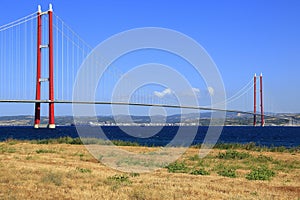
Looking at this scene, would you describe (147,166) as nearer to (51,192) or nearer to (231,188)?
(231,188)

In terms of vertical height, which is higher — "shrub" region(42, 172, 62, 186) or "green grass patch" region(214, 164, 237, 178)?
"shrub" region(42, 172, 62, 186)

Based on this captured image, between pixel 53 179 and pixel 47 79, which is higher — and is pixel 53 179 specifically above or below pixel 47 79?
below

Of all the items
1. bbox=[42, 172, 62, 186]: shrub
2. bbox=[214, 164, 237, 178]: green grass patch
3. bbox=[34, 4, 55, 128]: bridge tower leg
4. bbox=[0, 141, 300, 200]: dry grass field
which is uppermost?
bbox=[34, 4, 55, 128]: bridge tower leg

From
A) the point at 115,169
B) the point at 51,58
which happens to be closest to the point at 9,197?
the point at 115,169

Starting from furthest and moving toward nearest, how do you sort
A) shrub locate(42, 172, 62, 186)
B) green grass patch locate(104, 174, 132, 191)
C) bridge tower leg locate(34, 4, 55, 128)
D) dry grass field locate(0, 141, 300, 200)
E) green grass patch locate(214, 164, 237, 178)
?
bridge tower leg locate(34, 4, 55, 128) < green grass patch locate(214, 164, 237, 178) < shrub locate(42, 172, 62, 186) < green grass patch locate(104, 174, 132, 191) < dry grass field locate(0, 141, 300, 200)

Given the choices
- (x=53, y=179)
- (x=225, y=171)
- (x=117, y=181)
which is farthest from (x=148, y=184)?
(x=225, y=171)

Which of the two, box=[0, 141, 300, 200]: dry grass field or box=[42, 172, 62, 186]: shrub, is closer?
box=[0, 141, 300, 200]: dry grass field

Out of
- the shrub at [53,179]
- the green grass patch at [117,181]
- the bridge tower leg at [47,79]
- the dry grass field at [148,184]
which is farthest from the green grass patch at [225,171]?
the bridge tower leg at [47,79]

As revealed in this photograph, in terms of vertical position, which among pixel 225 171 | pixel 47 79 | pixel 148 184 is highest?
pixel 47 79

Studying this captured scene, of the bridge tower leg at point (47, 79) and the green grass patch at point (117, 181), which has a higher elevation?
the bridge tower leg at point (47, 79)

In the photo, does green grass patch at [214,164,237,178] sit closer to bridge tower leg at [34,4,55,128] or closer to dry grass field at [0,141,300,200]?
dry grass field at [0,141,300,200]

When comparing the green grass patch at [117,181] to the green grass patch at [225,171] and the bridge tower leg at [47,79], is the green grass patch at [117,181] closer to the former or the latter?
the green grass patch at [225,171]

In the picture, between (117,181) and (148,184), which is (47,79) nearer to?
(117,181)

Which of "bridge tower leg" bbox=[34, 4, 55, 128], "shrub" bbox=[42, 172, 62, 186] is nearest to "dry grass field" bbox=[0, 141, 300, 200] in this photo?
"shrub" bbox=[42, 172, 62, 186]
